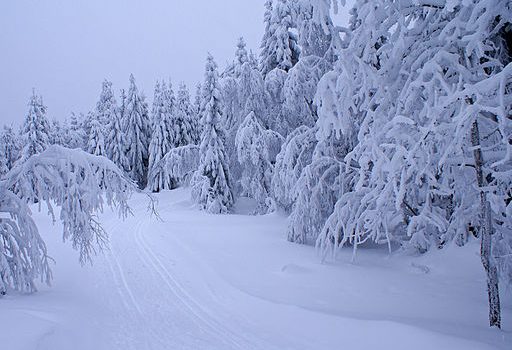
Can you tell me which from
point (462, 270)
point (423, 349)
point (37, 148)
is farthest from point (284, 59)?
point (37, 148)

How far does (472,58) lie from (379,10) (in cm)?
163

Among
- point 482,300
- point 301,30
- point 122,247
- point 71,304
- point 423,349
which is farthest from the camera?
point 122,247

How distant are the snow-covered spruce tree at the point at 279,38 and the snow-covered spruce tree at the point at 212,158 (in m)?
7.15

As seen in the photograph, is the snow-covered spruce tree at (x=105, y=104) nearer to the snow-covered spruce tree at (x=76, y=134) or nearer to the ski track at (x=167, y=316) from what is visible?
the snow-covered spruce tree at (x=76, y=134)

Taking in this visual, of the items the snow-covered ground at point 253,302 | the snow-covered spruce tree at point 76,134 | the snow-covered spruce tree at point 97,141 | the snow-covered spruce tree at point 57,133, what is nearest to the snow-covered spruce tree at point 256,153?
the snow-covered ground at point 253,302

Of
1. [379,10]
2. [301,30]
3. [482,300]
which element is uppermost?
[301,30]

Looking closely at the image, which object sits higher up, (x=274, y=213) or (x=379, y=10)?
(x=379, y=10)

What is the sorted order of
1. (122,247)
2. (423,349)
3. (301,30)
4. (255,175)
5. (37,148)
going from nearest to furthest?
(423,349) < (301,30) < (122,247) < (255,175) < (37,148)

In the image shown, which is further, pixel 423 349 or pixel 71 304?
pixel 71 304

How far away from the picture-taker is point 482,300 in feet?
26.2

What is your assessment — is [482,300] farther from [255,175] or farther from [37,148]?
[37,148]

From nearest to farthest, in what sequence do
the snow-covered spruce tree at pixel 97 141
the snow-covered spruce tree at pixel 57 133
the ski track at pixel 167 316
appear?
the ski track at pixel 167 316
the snow-covered spruce tree at pixel 97 141
the snow-covered spruce tree at pixel 57 133

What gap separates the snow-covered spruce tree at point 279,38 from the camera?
794 inches

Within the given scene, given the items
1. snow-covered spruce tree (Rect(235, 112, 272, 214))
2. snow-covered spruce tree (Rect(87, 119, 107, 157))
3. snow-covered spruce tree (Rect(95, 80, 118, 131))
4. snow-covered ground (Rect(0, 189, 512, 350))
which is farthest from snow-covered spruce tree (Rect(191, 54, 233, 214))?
snow-covered spruce tree (Rect(95, 80, 118, 131))
